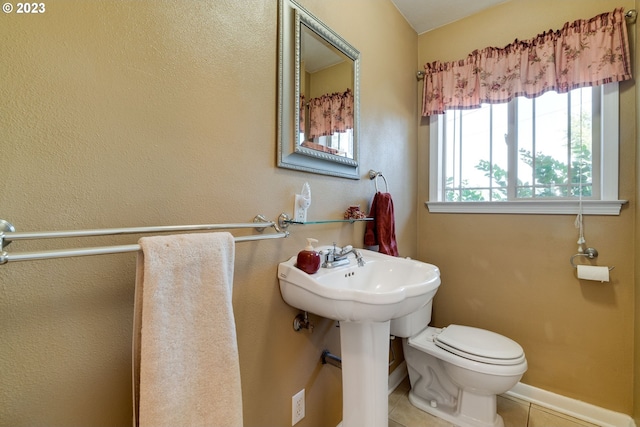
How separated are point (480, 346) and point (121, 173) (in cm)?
174

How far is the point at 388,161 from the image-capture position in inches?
69.9

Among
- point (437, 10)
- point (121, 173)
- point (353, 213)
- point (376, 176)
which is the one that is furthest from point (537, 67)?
point (121, 173)

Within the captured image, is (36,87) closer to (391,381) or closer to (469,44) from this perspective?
(391,381)

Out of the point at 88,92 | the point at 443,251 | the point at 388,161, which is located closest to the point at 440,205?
the point at 443,251

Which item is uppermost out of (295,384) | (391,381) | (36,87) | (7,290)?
(36,87)

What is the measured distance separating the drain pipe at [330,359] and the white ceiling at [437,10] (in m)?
2.16

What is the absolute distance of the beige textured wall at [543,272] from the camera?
148cm

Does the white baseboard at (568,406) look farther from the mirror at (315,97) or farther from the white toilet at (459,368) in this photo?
the mirror at (315,97)

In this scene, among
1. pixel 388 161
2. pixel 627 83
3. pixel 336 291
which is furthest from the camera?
pixel 388 161

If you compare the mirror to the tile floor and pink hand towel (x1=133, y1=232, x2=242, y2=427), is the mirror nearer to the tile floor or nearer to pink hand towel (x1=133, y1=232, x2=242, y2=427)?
pink hand towel (x1=133, y1=232, x2=242, y2=427)

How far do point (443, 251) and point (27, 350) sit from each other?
6.88 feet

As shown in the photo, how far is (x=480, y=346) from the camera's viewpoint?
4.75 ft

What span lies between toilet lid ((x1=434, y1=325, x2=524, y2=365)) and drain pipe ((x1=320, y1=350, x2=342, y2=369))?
2.07 feet

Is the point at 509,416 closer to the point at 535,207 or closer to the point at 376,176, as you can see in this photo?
the point at 535,207
